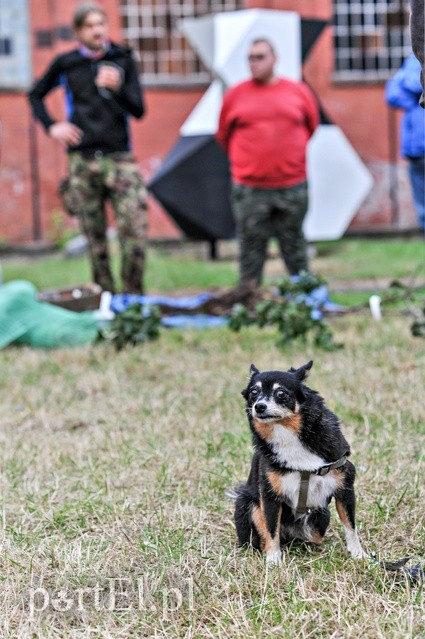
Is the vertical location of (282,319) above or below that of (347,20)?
below

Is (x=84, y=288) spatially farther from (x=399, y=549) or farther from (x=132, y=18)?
(x=132, y=18)

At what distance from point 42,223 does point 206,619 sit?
18343 mm

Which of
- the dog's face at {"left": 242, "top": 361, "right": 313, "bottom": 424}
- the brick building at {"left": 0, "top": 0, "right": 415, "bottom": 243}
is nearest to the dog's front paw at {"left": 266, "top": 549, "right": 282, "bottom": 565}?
the dog's face at {"left": 242, "top": 361, "right": 313, "bottom": 424}

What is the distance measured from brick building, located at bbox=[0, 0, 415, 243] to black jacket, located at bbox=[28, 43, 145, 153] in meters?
11.0

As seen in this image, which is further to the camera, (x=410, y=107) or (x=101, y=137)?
(x=410, y=107)

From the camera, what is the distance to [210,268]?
559 inches

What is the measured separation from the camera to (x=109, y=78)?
29.2 ft

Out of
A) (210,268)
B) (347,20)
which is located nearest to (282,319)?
(210,268)

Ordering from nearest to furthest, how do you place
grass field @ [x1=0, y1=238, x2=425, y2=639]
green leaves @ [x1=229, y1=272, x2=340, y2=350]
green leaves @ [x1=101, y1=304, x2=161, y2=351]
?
1. grass field @ [x1=0, y1=238, x2=425, y2=639]
2. green leaves @ [x1=229, y1=272, x2=340, y2=350]
3. green leaves @ [x1=101, y1=304, x2=161, y2=351]

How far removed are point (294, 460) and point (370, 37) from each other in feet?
63.5

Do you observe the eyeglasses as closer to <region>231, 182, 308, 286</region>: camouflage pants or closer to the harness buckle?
<region>231, 182, 308, 286</region>: camouflage pants

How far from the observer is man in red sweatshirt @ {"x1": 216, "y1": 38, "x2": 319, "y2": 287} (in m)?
8.94

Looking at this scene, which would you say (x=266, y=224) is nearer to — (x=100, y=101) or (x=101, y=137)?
(x=101, y=137)

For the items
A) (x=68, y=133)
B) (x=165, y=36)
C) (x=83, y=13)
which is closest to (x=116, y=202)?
(x=68, y=133)
